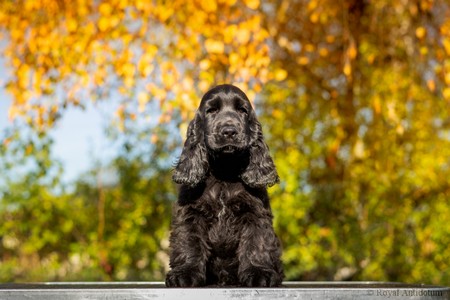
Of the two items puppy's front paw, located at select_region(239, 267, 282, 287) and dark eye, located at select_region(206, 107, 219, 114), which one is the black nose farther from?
puppy's front paw, located at select_region(239, 267, 282, 287)

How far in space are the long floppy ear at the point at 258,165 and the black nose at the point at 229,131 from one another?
0.88 ft

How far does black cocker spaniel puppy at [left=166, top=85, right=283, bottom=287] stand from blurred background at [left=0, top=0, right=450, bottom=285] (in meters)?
3.97

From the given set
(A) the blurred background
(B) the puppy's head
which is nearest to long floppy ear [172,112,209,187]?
(B) the puppy's head

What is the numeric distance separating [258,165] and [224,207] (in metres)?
0.29

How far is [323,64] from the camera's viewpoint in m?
10.2

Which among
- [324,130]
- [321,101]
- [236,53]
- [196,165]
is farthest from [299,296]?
[321,101]

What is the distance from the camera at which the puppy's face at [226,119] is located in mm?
3342

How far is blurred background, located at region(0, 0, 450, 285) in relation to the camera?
8.02 metres

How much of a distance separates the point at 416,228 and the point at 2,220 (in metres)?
4.97

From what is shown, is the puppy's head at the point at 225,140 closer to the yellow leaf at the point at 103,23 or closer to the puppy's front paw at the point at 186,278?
the puppy's front paw at the point at 186,278

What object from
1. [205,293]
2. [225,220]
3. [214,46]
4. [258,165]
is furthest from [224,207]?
[214,46]

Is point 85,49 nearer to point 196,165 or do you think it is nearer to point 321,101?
point 321,101

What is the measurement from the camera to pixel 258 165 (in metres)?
3.54

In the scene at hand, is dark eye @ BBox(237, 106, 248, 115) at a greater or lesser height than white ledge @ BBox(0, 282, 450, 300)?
greater
